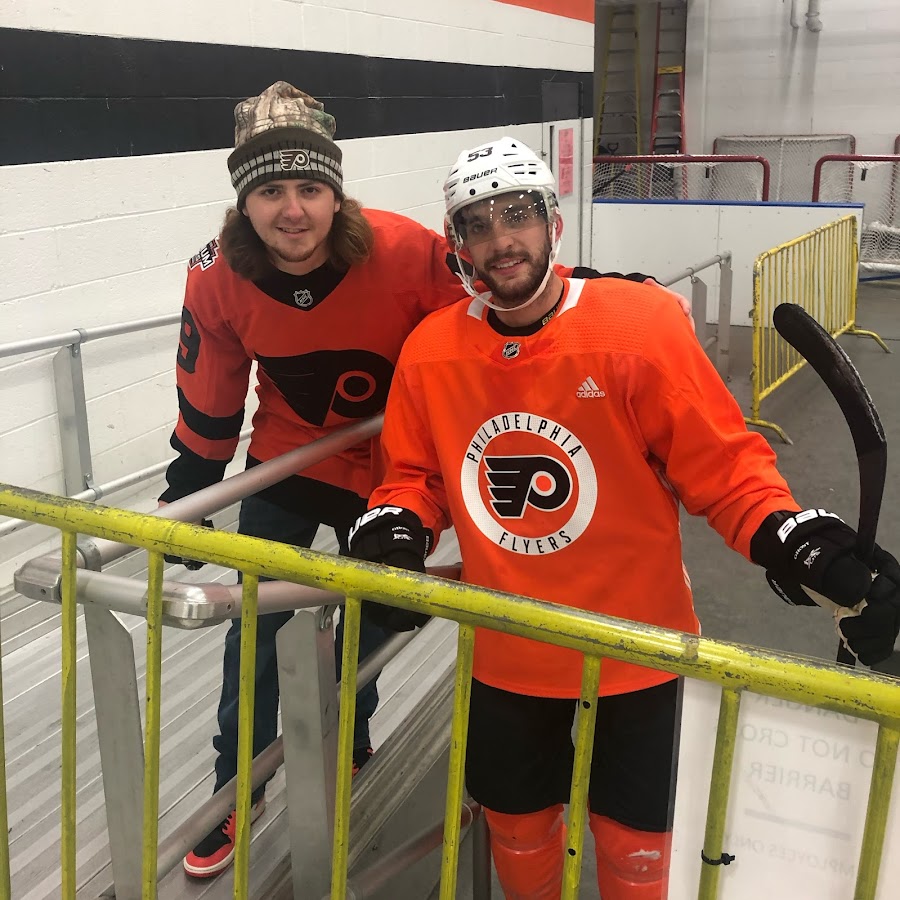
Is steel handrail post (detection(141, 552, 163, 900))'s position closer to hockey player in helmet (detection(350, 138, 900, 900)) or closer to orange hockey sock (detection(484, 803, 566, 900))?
hockey player in helmet (detection(350, 138, 900, 900))

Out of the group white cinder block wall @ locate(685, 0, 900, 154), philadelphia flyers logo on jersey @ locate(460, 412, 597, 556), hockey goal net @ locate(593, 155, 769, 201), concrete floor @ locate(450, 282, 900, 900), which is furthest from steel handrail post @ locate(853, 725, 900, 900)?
white cinder block wall @ locate(685, 0, 900, 154)

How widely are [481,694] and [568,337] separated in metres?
0.75

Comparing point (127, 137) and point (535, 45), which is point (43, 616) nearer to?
point (127, 137)

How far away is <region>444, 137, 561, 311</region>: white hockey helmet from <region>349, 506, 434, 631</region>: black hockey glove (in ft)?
1.41

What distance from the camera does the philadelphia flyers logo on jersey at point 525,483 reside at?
1.62 metres

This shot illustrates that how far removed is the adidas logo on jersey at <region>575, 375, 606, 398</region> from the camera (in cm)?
156

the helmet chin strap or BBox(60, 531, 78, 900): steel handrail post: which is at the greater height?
the helmet chin strap

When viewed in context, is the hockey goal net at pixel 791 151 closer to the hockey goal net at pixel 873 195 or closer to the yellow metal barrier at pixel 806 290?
the hockey goal net at pixel 873 195

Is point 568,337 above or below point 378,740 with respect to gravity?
above

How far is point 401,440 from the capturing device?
175cm

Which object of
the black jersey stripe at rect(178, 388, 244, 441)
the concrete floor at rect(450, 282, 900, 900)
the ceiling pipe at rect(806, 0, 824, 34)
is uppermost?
the ceiling pipe at rect(806, 0, 824, 34)

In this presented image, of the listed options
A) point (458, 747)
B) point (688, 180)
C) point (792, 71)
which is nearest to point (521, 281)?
point (458, 747)

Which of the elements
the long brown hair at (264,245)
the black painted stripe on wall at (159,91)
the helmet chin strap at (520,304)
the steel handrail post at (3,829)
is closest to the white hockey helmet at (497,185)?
the helmet chin strap at (520,304)

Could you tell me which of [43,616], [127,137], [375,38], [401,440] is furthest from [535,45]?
[401,440]
